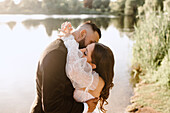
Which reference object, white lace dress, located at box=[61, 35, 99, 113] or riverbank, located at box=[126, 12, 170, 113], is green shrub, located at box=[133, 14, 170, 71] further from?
white lace dress, located at box=[61, 35, 99, 113]

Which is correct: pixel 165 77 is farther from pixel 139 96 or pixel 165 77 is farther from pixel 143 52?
pixel 143 52

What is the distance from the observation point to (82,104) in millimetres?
1835

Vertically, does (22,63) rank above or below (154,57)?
below

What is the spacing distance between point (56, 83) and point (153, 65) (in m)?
4.82

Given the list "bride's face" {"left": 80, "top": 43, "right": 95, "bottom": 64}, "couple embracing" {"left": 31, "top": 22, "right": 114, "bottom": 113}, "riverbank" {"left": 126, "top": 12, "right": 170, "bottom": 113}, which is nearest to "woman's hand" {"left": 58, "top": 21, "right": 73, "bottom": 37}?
"couple embracing" {"left": 31, "top": 22, "right": 114, "bottom": 113}

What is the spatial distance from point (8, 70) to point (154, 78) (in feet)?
21.8

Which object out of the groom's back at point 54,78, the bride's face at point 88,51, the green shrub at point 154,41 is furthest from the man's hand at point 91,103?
the green shrub at point 154,41

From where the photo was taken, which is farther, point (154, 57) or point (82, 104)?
point (154, 57)

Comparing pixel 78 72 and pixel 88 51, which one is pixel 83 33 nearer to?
pixel 88 51

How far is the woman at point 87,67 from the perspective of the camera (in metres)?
1.64

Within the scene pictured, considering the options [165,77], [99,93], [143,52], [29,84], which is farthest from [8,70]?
[99,93]

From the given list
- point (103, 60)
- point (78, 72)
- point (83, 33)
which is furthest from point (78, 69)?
point (83, 33)

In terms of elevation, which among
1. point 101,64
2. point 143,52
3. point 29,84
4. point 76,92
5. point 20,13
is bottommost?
point 29,84

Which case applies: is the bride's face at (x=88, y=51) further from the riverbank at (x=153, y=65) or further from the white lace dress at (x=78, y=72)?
the riverbank at (x=153, y=65)
